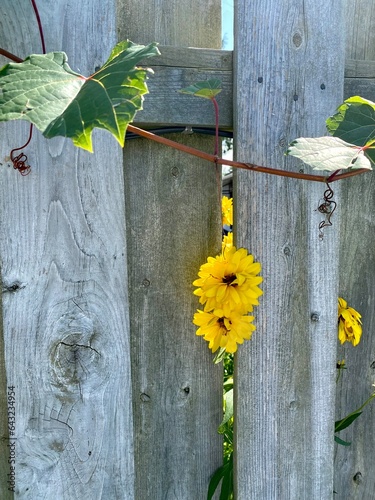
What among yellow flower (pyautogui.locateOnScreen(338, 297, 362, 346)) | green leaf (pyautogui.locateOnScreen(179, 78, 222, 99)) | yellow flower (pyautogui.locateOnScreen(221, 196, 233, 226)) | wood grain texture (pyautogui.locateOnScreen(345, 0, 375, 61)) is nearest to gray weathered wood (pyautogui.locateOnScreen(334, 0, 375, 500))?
wood grain texture (pyautogui.locateOnScreen(345, 0, 375, 61))

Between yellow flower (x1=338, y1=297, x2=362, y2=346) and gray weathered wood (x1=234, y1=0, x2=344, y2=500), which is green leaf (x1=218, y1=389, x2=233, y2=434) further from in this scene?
yellow flower (x1=338, y1=297, x2=362, y2=346)

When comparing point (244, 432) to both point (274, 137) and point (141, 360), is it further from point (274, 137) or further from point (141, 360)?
point (274, 137)

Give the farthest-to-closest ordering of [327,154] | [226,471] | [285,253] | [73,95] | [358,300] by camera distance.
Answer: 1. [358,300]
2. [226,471]
3. [285,253]
4. [327,154]
5. [73,95]

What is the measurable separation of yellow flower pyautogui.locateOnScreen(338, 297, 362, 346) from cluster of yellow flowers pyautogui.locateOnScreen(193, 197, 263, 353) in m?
0.32

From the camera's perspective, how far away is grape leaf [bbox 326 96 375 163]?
1063 mm

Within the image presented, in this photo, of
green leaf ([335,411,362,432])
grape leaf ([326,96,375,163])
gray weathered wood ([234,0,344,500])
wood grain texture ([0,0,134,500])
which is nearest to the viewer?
grape leaf ([326,96,375,163])

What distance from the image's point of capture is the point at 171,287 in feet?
4.63

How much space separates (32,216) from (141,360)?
466 millimetres

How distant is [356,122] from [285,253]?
0.41 meters

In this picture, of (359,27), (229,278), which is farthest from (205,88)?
(359,27)

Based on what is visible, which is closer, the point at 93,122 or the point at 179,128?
the point at 93,122

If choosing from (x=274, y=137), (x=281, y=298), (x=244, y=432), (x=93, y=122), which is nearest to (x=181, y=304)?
(x=281, y=298)

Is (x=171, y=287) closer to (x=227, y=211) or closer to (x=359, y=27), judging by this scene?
(x=227, y=211)

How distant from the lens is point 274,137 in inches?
52.7
